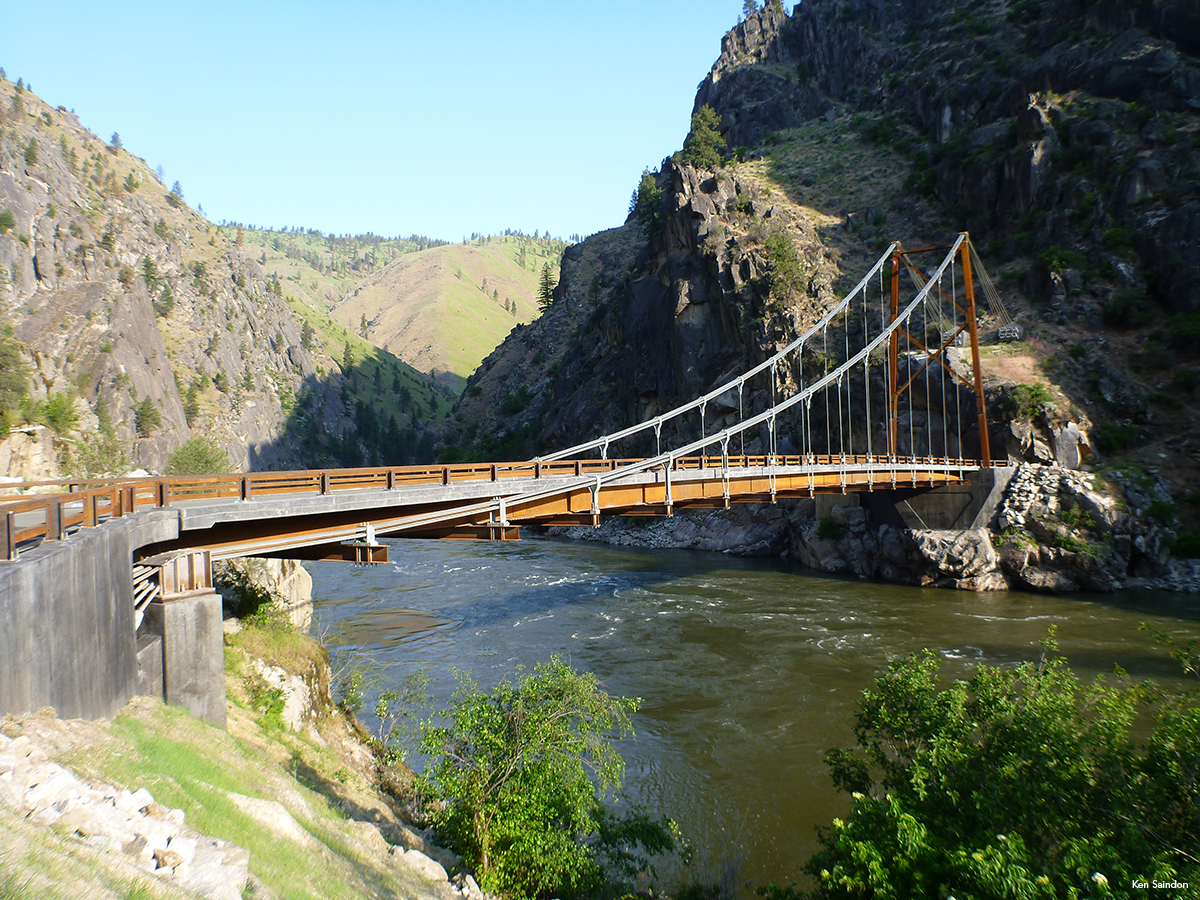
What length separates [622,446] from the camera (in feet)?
200

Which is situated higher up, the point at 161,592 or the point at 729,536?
the point at 161,592

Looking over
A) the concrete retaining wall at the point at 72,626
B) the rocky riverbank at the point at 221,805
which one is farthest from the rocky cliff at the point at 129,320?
the concrete retaining wall at the point at 72,626

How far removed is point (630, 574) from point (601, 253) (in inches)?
2843

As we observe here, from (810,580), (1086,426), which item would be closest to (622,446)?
(810,580)

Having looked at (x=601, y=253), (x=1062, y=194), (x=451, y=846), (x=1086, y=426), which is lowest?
(x=451, y=846)

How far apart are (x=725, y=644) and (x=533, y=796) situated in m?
14.1

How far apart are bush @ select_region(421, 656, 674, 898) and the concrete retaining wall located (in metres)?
4.33

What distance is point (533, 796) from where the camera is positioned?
9883 mm

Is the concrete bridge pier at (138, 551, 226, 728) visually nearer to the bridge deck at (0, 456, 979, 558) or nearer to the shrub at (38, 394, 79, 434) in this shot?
the bridge deck at (0, 456, 979, 558)

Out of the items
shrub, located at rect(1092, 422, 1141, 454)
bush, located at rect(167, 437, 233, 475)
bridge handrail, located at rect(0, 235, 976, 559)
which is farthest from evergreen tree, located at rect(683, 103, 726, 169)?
bush, located at rect(167, 437, 233, 475)

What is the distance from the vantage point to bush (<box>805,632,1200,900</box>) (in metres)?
6.59

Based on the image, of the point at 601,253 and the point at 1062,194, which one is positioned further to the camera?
the point at 601,253

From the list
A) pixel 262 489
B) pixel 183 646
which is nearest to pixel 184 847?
pixel 183 646

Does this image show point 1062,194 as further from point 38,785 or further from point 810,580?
point 38,785
